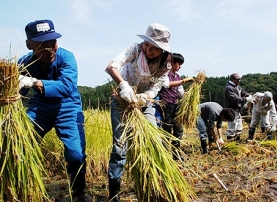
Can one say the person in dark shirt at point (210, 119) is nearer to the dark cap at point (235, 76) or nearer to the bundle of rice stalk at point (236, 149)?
the bundle of rice stalk at point (236, 149)

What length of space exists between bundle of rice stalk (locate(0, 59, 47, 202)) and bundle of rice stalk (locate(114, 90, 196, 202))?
2.15ft

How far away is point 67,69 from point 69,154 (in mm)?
708

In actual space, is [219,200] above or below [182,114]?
below

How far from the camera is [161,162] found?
7.65 ft

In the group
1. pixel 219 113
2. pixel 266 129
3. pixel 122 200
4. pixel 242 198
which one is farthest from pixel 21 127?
pixel 266 129

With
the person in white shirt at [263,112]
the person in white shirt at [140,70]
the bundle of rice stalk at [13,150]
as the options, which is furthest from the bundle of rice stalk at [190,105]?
the bundle of rice stalk at [13,150]

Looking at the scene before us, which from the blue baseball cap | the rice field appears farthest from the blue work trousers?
the blue baseball cap

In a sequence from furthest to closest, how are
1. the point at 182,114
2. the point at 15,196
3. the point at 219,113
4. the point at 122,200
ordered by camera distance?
1. the point at 219,113
2. the point at 182,114
3. the point at 122,200
4. the point at 15,196

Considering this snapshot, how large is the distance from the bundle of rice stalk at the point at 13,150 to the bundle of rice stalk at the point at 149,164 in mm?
655

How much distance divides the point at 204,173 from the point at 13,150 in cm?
247

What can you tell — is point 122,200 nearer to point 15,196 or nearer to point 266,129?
point 15,196

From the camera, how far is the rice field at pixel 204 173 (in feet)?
10.3

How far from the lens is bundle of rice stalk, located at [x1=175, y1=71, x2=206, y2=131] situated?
209 inches

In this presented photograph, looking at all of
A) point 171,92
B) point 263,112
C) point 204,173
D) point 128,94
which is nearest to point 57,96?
point 128,94
